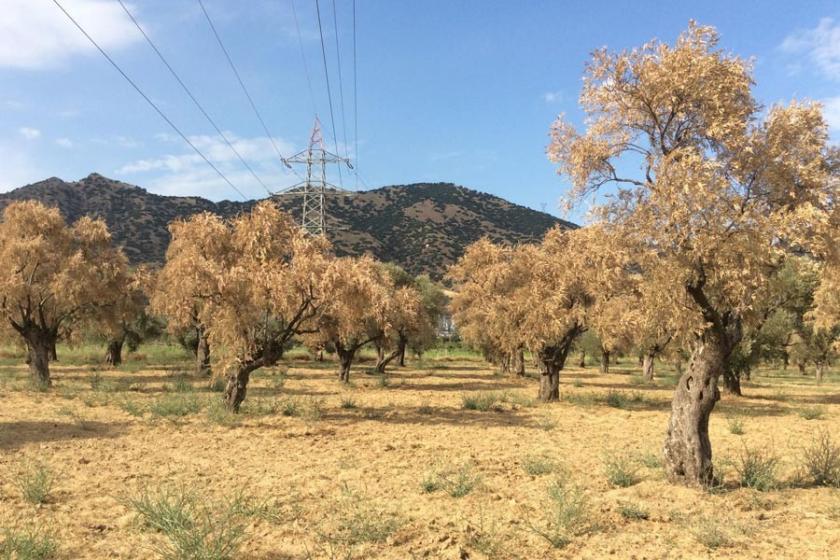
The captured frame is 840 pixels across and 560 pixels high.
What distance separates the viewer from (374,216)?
12244cm

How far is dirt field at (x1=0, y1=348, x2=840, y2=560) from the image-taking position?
6840 mm

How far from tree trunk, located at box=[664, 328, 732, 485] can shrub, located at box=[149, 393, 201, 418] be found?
45.9 feet

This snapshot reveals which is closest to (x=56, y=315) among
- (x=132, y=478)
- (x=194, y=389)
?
(x=194, y=389)

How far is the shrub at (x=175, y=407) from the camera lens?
54.3 feet

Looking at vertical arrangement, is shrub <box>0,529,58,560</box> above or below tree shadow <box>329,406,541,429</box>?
above

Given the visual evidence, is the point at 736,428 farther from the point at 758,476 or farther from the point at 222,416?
the point at 222,416

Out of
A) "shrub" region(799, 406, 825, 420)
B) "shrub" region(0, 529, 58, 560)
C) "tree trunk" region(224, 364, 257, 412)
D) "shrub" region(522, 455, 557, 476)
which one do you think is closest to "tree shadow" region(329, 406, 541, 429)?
"tree trunk" region(224, 364, 257, 412)

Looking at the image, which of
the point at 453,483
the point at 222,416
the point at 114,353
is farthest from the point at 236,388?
the point at 114,353

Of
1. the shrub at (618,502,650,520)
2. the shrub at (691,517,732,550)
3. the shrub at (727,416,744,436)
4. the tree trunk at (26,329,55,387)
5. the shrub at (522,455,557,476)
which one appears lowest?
the shrub at (727,416,744,436)

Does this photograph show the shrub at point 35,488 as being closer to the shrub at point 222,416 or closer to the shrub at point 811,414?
the shrub at point 222,416

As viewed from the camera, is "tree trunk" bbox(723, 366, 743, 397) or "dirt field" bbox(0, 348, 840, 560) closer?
"dirt field" bbox(0, 348, 840, 560)

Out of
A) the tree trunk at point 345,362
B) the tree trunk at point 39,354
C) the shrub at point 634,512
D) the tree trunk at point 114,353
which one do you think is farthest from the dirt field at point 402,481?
the tree trunk at point 114,353

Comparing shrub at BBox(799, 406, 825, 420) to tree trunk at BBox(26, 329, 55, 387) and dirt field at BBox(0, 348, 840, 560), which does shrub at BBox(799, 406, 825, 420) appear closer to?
dirt field at BBox(0, 348, 840, 560)

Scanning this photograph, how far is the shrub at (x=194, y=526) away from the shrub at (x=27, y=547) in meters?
1.13
